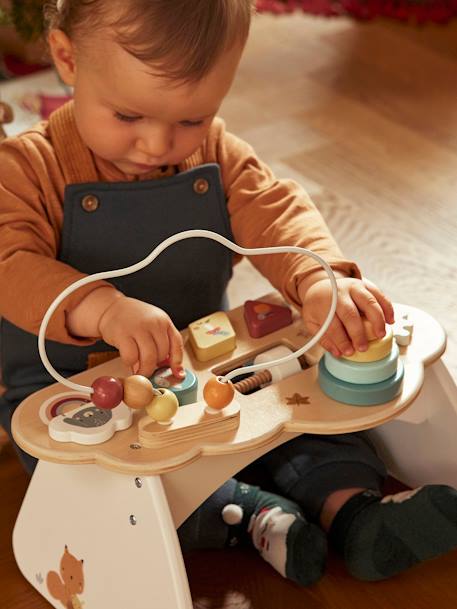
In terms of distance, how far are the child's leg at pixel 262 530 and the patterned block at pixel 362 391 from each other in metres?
0.16

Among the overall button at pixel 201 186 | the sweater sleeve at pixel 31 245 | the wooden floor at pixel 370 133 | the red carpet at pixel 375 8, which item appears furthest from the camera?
the red carpet at pixel 375 8

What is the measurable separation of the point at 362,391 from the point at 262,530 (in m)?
0.21

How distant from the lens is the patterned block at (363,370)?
0.86 meters

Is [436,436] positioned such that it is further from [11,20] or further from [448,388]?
[11,20]

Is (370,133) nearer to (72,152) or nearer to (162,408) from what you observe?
(72,152)

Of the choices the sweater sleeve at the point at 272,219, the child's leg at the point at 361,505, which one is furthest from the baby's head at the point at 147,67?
the child's leg at the point at 361,505

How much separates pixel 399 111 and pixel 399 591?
120cm

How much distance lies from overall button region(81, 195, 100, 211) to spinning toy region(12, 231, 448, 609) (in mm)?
167

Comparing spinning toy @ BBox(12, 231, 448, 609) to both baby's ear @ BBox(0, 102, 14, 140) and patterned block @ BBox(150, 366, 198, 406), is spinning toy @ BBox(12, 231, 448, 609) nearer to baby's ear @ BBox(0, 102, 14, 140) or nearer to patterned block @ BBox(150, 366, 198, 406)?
patterned block @ BBox(150, 366, 198, 406)

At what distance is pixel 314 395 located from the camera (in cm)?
88

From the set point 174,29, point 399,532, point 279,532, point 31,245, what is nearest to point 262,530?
point 279,532

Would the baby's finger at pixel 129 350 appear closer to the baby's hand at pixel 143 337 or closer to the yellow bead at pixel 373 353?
the baby's hand at pixel 143 337

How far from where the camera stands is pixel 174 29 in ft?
2.76

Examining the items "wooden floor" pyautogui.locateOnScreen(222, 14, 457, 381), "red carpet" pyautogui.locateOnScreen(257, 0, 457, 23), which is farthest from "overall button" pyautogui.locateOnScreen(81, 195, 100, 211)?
"red carpet" pyautogui.locateOnScreen(257, 0, 457, 23)
